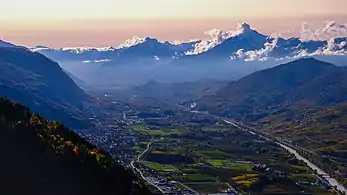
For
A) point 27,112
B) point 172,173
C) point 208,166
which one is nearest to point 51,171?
point 27,112

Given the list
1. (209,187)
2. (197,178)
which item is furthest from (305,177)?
(209,187)

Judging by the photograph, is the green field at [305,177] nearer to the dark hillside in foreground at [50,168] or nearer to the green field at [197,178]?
the green field at [197,178]

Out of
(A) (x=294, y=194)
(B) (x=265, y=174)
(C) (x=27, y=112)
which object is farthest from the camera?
(B) (x=265, y=174)

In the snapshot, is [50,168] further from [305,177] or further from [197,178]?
[305,177]

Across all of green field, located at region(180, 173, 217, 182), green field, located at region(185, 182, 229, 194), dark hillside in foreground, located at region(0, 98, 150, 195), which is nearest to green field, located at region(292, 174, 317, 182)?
green field, located at region(180, 173, 217, 182)

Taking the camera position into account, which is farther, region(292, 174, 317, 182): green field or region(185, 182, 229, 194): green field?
region(292, 174, 317, 182): green field

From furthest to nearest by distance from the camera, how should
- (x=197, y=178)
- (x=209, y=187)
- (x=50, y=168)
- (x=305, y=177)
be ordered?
1. (x=305, y=177)
2. (x=197, y=178)
3. (x=209, y=187)
4. (x=50, y=168)

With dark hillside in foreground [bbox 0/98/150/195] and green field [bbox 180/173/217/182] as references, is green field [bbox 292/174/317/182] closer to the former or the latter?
green field [bbox 180/173/217/182]

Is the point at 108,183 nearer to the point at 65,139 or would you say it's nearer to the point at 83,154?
the point at 83,154
